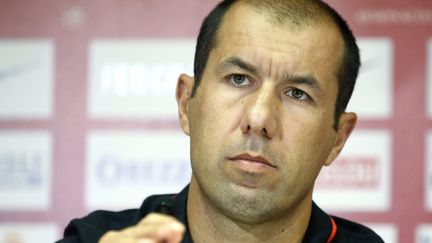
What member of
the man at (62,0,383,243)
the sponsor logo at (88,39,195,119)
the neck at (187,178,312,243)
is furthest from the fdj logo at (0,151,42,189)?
the neck at (187,178,312,243)

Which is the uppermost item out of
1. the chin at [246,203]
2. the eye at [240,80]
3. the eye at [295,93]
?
the eye at [240,80]

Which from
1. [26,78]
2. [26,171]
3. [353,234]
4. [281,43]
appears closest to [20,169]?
[26,171]

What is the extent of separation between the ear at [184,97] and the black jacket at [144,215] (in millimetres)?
158

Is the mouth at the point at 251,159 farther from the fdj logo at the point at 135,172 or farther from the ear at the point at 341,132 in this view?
the fdj logo at the point at 135,172

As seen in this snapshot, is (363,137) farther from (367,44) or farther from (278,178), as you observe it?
(278,178)

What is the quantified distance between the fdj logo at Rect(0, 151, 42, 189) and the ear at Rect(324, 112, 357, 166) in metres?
1.35

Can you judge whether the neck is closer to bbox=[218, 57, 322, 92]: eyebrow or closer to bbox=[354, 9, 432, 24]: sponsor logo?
bbox=[218, 57, 322, 92]: eyebrow

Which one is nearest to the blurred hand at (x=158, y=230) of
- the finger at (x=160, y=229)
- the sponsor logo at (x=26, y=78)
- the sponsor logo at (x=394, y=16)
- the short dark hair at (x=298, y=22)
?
the finger at (x=160, y=229)

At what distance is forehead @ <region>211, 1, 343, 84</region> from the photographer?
1.91 m

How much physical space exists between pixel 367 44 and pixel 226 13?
1230 mm

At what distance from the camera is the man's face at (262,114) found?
1.82 meters

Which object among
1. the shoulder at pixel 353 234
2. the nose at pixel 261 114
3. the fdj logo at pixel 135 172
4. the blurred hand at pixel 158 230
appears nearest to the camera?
the blurred hand at pixel 158 230

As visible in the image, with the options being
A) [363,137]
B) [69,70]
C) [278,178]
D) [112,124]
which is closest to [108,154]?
[112,124]

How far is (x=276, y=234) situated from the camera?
1.97 meters
